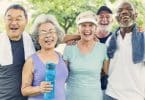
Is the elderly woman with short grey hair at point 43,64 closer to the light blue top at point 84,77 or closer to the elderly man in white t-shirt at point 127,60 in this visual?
the light blue top at point 84,77

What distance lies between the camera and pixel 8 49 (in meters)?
2.92

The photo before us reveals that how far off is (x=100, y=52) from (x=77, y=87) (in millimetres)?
384

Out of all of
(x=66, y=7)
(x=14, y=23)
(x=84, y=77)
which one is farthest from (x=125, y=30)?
(x=66, y=7)

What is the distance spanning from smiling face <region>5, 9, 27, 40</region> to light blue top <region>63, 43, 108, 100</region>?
52 cm

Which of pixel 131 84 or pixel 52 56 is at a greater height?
pixel 52 56

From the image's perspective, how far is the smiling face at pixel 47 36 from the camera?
290 centimetres

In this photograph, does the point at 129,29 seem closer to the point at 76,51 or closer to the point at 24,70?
the point at 76,51

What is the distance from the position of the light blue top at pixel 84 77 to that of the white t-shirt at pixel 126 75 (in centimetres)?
18

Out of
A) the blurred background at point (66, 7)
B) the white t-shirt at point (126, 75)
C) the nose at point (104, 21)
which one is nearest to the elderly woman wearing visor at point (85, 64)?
the white t-shirt at point (126, 75)

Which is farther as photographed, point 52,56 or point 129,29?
point 129,29

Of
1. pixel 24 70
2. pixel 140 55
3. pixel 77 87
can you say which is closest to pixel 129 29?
pixel 140 55

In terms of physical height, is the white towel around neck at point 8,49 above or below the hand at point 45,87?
above

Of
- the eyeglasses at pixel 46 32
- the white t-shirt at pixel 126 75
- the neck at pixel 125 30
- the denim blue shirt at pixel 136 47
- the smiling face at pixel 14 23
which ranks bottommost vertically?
the white t-shirt at pixel 126 75

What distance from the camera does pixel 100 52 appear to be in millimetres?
3305
